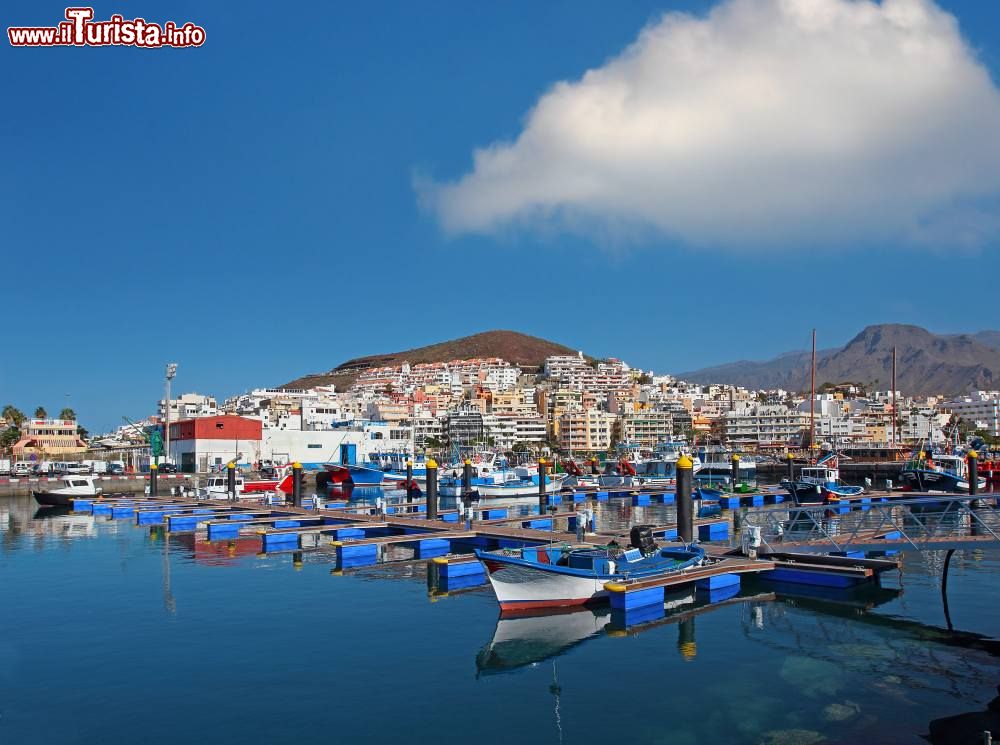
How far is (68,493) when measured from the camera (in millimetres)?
60969

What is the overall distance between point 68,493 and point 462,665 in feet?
179

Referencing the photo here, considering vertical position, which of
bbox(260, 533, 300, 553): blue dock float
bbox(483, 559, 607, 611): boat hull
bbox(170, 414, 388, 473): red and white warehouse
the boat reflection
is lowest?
the boat reflection

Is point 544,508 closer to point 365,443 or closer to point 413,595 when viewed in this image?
point 413,595

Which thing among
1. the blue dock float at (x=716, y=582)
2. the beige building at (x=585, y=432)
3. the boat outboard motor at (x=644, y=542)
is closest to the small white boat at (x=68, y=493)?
the boat outboard motor at (x=644, y=542)

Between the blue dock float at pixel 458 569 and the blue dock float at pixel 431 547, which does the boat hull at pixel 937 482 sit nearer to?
the blue dock float at pixel 431 547

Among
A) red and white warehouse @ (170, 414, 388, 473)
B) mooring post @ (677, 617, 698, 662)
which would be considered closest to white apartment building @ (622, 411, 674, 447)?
red and white warehouse @ (170, 414, 388, 473)

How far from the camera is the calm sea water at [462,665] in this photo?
1381 cm

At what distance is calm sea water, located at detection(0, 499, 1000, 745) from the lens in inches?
544

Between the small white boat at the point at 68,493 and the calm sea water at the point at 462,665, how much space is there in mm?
36226

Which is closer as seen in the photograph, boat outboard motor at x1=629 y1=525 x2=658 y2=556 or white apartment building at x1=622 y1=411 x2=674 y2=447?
boat outboard motor at x1=629 y1=525 x2=658 y2=556

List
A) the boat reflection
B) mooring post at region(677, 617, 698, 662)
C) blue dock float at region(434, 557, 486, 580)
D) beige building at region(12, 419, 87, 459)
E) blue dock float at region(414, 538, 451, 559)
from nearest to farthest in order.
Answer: the boat reflection
mooring post at region(677, 617, 698, 662)
blue dock float at region(434, 557, 486, 580)
blue dock float at region(414, 538, 451, 559)
beige building at region(12, 419, 87, 459)

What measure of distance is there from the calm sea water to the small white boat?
36226mm

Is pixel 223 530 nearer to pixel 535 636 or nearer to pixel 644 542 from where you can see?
pixel 644 542

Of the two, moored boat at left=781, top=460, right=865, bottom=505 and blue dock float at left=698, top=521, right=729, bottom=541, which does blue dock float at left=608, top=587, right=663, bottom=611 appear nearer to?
blue dock float at left=698, top=521, right=729, bottom=541
